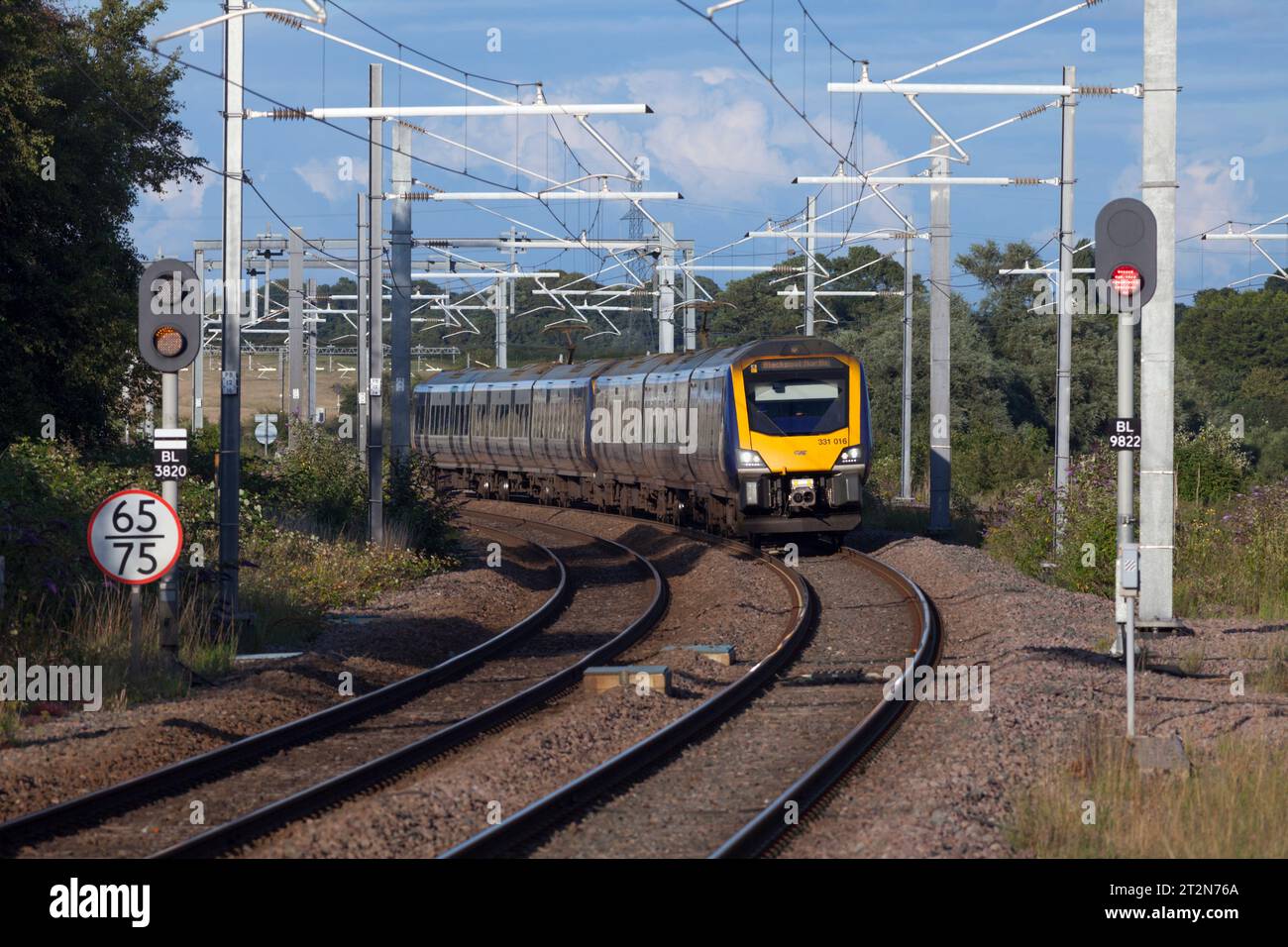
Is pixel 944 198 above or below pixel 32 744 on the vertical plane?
above

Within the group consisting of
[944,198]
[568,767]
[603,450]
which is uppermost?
[944,198]

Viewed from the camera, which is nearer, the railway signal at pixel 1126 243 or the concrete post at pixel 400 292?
the railway signal at pixel 1126 243

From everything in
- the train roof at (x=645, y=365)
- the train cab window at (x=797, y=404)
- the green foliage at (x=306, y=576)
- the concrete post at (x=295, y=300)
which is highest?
the concrete post at (x=295, y=300)

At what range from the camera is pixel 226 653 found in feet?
47.1

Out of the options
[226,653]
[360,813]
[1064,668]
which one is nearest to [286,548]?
[226,653]

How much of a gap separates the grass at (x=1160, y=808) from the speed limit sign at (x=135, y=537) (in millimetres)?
6617

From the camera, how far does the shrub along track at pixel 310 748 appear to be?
863 centimetres

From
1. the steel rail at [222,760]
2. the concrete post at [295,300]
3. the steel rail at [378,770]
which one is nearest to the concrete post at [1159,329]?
the steel rail at [378,770]

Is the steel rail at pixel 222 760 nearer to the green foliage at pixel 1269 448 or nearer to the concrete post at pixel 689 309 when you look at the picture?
the concrete post at pixel 689 309

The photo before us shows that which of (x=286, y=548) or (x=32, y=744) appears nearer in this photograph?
(x=32, y=744)

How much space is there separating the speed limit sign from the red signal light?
26.8 feet

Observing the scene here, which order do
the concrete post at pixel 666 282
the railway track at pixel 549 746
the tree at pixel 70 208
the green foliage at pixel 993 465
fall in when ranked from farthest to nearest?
the green foliage at pixel 993 465, the concrete post at pixel 666 282, the tree at pixel 70 208, the railway track at pixel 549 746
